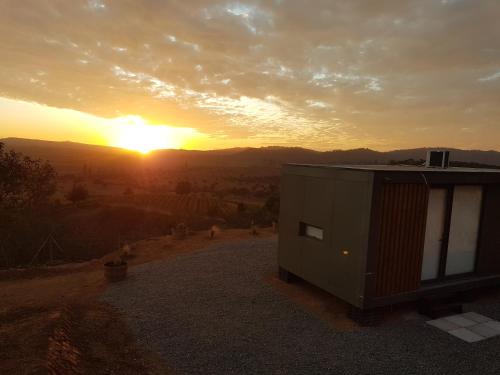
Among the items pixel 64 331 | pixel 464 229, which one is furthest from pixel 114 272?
pixel 464 229

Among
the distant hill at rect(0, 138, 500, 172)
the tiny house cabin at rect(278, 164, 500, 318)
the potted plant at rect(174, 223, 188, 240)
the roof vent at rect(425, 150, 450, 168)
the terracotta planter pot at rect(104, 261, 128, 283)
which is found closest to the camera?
the tiny house cabin at rect(278, 164, 500, 318)

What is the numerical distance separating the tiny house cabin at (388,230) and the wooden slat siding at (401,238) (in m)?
0.02

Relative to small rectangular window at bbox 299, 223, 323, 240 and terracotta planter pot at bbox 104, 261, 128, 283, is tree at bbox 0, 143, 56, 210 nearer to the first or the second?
terracotta planter pot at bbox 104, 261, 128, 283

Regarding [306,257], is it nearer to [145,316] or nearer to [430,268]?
[430,268]

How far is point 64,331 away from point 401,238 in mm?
7606

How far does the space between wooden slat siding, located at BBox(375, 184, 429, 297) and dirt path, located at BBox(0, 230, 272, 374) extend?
5163 mm

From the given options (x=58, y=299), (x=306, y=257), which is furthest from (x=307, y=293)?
(x=58, y=299)

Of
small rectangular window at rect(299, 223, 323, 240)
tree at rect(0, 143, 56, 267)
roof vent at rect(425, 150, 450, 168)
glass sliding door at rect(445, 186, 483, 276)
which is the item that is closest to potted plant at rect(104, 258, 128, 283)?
small rectangular window at rect(299, 223, 323, 240)

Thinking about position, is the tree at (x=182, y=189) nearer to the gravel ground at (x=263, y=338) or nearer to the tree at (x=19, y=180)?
the tree at (x=19, y=180)

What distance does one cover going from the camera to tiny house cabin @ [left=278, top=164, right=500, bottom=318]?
25.1 feet

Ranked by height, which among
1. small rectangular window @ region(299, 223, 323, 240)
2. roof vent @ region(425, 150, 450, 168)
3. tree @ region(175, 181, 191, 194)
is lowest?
tree @ region(175, 181, 191, 194)

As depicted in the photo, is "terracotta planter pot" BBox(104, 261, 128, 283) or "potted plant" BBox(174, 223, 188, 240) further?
"potted plant" BBox(174, 223, 188, 240)

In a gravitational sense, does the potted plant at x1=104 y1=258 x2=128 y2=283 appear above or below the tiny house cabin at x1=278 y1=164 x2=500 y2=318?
below

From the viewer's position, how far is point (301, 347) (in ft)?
22.3
